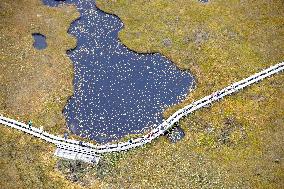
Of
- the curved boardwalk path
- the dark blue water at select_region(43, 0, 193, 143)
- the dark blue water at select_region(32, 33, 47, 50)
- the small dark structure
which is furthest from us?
the dark blue water at select_region(32, 33, 47, 50)

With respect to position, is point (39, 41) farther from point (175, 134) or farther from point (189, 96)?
point (175, 134)

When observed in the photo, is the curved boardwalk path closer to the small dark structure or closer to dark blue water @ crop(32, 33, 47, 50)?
the small dark structure

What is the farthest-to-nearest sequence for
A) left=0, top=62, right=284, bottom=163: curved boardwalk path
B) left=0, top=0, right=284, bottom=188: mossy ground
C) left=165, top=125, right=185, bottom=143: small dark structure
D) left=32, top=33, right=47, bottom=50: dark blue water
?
left=32, top=33, right=47, bottom=50: dark blue water → left=165, top=125, right=185, bottom=143: small dark structure → left=0, top=62, right=284, bottom=163: curved boardwalk path → left=0, top=0, right=284, bottom=188: mossy ground

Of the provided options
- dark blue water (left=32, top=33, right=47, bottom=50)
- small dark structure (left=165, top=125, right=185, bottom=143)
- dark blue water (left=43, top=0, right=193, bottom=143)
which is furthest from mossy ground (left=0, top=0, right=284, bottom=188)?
dark blue water (left=43, top=0, right=193, bottom=143)

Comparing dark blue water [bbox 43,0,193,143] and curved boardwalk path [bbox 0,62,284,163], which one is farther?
dark blue water [bbox 43,0,193,143]

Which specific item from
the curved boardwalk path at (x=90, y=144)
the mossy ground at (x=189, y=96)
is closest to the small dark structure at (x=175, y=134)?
the curved boardwalk path at (x=90, y=144)

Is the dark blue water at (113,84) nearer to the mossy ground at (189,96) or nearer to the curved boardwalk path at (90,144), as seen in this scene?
the mossy ground at (189,96)
